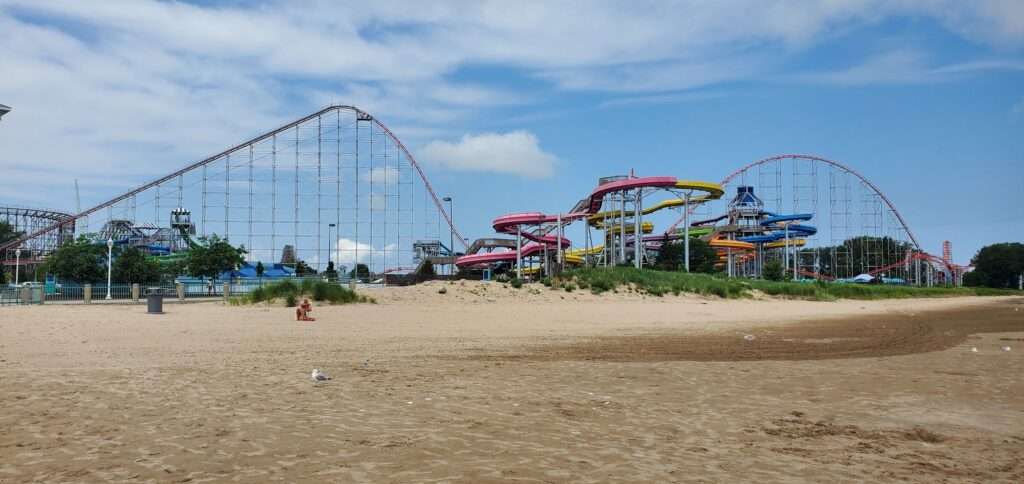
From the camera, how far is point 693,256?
6462 cm

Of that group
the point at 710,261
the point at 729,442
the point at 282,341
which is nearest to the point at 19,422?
the point at 729,442

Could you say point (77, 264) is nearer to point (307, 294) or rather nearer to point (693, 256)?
point (307, 294)

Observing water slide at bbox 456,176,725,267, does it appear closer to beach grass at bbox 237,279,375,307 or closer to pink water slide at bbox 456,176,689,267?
pink water slide at bbox 456,176,689,267

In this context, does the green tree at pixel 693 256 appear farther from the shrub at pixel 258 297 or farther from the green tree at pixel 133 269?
the green tree at pixel 133 269

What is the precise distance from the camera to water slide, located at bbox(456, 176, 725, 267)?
51.5 metres

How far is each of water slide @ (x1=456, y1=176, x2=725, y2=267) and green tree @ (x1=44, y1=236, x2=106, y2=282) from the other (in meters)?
29.2

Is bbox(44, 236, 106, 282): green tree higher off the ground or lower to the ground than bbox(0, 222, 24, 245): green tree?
lower

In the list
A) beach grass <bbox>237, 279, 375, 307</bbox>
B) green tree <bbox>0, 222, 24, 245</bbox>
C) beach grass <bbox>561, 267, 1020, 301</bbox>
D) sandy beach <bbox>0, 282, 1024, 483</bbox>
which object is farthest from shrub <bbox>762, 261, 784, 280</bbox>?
green tree <bbox>0, 222, 24, 245</bbox>

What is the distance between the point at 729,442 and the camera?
5.93 m

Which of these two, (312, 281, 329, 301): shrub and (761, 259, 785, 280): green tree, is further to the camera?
(761, 259, 785, 280): green tree

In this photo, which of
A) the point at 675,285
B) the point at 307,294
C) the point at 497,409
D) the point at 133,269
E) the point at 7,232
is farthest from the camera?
the point at 7,232

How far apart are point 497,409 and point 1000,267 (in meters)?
123

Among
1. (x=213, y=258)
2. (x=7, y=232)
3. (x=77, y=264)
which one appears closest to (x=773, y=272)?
(x=213, y=258)

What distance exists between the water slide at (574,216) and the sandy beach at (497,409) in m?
36.3
